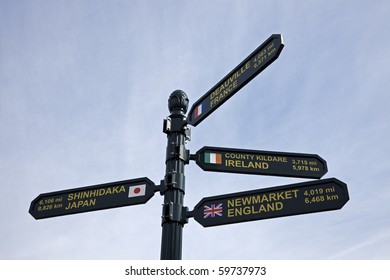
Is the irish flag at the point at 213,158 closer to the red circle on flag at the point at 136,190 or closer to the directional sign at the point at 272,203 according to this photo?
the directional sign at the point at 272,203

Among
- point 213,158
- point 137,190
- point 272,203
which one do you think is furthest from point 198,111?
point 272,203

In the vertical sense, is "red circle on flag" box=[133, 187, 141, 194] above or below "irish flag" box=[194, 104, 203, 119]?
below

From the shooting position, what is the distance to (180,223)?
4.33m

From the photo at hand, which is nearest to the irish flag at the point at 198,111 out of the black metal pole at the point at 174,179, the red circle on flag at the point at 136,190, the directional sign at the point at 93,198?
the black metal pole at the point at 174,179

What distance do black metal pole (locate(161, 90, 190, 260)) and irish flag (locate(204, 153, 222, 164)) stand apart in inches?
9.9

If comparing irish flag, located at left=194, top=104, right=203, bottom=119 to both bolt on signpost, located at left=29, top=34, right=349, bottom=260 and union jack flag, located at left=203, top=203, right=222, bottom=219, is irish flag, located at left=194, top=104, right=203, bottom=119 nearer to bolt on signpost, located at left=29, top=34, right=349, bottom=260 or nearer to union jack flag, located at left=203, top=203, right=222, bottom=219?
bolt on signpost, located at left=29, top=34, right=349, bottom=260

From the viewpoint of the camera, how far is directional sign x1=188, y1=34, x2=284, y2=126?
167 inches

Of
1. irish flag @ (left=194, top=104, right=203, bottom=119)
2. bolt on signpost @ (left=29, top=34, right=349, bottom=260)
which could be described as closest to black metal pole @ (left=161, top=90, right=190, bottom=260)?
bolt on signpost @ (left=29, top=34, right=349, bottom=260)

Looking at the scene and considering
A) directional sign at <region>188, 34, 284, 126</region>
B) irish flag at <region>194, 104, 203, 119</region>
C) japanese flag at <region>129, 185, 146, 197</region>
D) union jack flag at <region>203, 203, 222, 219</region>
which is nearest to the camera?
directional sign at <region>188, 34, 284, 126</region>

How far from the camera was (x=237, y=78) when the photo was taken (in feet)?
15.2

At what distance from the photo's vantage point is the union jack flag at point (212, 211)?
452 centimetres

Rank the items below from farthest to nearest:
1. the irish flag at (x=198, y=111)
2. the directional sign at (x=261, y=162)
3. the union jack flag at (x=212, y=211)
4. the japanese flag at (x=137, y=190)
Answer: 1. the irish flag at (x=198, y=111)
2. the directional sign at (x=261, y=162)
3. the japanese flag at (x=137, y=190)
4. the union jack flag at (x=212, y=211)

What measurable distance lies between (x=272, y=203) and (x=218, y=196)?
26.1 inches
